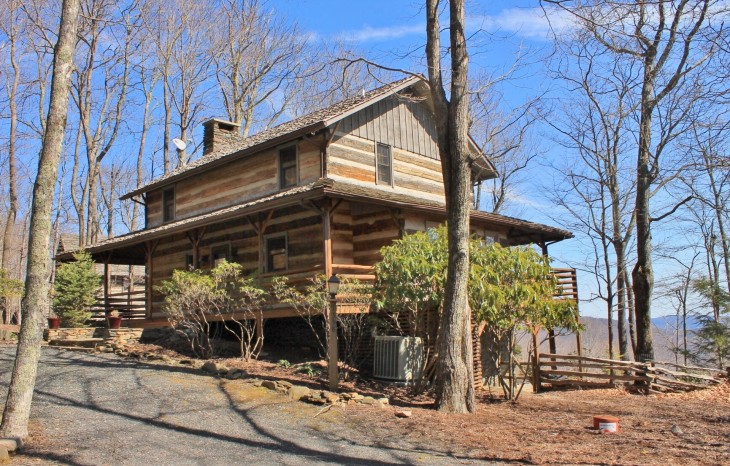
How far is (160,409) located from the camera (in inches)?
380

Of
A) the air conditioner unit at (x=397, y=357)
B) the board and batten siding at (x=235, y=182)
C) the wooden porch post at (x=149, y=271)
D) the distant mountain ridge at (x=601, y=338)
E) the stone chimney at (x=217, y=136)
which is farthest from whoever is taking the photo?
the distant mountain ridge at (x=601, y=338)

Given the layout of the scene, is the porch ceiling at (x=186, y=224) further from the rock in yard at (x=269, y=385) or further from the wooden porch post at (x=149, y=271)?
the rock in yard at (x=269, y=385)

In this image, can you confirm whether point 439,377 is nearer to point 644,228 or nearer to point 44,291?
point 44,291

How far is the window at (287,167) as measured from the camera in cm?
1920

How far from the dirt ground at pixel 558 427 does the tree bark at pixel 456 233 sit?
55 cm

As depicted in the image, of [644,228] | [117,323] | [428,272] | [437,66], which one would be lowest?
[117,323]

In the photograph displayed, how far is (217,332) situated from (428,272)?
9.70 meters

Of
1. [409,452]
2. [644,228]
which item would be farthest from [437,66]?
[644,228]

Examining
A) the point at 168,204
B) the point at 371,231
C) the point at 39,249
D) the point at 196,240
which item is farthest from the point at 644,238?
the point at 168,204

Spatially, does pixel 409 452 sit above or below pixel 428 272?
below

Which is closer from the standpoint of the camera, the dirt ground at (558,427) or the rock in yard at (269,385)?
the dirt ground at (558,427)

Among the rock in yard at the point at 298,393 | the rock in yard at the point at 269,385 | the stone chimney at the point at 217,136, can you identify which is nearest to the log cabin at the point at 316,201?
the stone chimney at the point at 217,136

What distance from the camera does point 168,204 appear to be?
24.0 metres

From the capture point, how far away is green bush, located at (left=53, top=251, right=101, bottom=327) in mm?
21188
